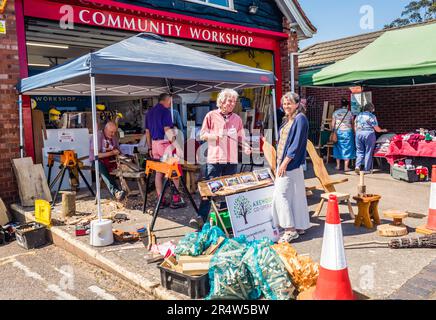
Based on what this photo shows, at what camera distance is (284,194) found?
4.65 metres

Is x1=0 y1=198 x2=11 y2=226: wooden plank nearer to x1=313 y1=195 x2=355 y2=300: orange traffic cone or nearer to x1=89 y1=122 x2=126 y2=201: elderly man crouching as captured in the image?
x1=89 y1=122 x2=126 y2=201: elderly man crouching

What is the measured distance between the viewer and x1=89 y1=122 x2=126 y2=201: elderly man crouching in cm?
710

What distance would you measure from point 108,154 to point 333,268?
5154mm

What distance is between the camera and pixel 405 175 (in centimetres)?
870

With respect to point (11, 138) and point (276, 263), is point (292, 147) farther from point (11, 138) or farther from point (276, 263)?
point (11, 138)

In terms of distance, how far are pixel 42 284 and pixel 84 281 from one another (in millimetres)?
445

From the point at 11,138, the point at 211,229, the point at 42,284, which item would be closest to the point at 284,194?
the point at 211,229

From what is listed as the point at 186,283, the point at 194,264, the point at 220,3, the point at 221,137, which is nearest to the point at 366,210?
the point at 221,137

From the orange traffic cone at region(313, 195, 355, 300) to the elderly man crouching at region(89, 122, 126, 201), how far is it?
4740 mm

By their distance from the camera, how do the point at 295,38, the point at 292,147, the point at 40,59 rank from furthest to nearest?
the point at 40,59 < the point at 295,38 < the point at 292,147

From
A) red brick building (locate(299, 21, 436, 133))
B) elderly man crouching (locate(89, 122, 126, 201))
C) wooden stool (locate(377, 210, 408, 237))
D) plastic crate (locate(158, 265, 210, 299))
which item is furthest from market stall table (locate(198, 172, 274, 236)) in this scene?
red brick building (locate(299, 21, 436, 133))

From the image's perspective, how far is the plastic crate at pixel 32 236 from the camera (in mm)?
5219

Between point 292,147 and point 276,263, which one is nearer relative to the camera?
point 276,263
